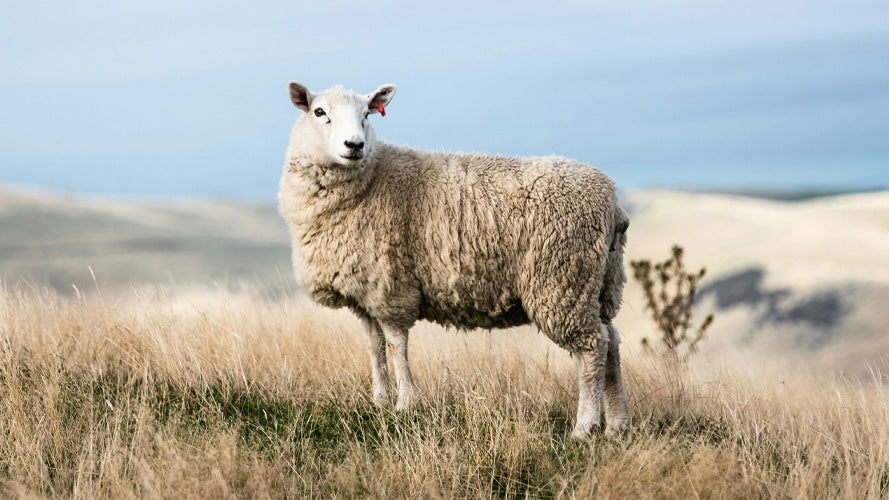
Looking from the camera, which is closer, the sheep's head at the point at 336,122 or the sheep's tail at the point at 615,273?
the sheep's head at the point at 336,122

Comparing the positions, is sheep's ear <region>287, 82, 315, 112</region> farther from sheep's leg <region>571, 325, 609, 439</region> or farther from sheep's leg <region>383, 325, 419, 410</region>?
sheep's leg <region>571, 325, 609, 439</region>

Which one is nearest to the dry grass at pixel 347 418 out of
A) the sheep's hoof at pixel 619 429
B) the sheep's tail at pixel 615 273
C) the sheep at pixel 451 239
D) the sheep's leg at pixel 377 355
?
the sheep's hoof at pixel 619 429

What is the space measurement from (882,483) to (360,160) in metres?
4.55

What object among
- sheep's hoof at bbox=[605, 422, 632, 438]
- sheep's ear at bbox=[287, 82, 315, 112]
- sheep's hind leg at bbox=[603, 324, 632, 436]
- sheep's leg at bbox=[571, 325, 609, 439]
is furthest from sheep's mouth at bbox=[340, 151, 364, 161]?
sheep's hoof at bbox=[605, 422, 632, 438]

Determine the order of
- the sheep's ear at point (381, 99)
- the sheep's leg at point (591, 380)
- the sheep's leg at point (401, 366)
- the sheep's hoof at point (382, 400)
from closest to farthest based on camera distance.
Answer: the sheep's leg at point (591, 380) → the sheep's leg at point (401, 366) → the sheep's hoof at point (382, 400) → the sheep's ear at point (381, 99)

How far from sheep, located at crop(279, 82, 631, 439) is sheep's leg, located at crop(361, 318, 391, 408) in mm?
137

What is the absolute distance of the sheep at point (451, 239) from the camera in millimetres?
6621

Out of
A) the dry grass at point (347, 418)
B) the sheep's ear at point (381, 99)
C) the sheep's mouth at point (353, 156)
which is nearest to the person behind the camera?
the dry grass at point (347, 418)

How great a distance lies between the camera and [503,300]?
6707mm

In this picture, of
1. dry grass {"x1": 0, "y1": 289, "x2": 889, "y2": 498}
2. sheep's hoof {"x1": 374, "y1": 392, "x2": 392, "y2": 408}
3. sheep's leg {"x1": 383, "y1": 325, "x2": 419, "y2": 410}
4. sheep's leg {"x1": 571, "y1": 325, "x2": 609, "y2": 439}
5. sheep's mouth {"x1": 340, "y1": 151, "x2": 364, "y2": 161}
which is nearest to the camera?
dry grass {"x1": 0, "y1": 289, "x2": 889, "y2": 498}

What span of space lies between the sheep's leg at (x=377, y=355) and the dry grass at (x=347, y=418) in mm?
194

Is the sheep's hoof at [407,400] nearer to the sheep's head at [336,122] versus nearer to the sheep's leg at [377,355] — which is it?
the sheep's leg at [377,355]

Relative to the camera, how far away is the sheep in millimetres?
6621

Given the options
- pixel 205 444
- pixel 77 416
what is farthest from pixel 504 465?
pixel 77 416
